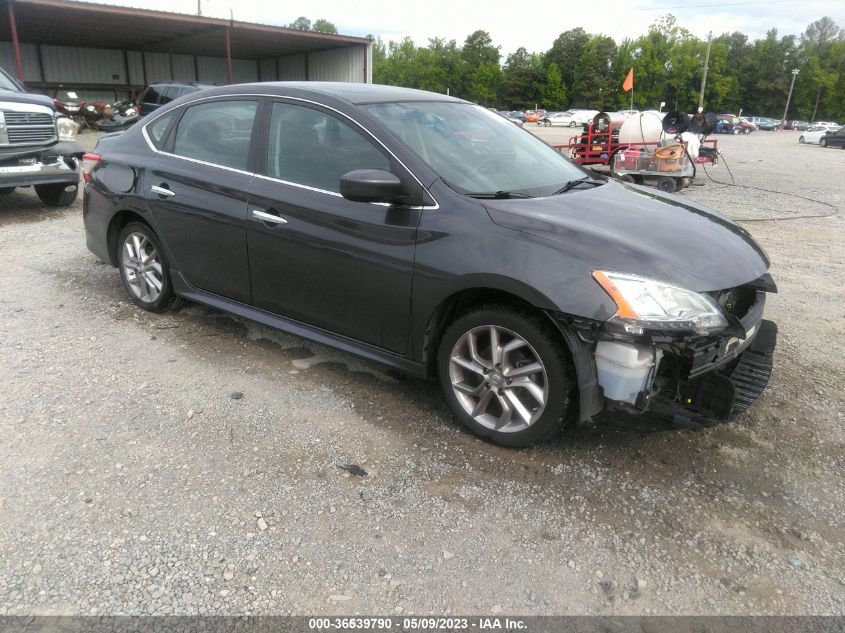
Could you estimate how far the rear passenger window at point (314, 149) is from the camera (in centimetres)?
346

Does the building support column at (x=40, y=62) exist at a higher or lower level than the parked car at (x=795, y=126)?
higher

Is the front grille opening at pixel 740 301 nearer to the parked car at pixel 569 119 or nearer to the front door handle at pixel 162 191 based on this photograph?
the front door handle at pixel 162 191

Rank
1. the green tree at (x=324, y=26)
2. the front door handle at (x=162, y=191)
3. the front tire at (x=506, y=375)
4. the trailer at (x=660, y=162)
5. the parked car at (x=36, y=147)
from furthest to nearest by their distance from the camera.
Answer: the green tree at (x=324, y=26) → the trailer at (x=660, y=162) → the parked car at (x=36, y=147) → the front door handle at (x=162, y=191) → the front tire at (x=506, y=375)

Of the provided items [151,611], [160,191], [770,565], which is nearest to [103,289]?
[160,191]

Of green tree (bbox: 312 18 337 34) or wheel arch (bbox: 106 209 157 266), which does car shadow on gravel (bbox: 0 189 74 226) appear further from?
green tree (bbox: 312 18 337 34)

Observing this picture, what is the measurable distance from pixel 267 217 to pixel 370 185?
906mm

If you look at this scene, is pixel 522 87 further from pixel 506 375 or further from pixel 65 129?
pixel 506 375

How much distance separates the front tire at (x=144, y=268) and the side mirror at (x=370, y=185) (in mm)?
2021

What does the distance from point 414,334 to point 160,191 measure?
226 centimetres

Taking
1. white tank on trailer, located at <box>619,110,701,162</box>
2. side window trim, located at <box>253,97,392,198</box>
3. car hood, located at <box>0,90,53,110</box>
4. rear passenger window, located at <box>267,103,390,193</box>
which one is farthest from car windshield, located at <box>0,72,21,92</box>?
white tank on trailer, located at <box>619,110,701,162</box>

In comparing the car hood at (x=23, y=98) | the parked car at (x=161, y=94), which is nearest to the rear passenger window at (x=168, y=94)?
the parked car at (x=161, y=94)

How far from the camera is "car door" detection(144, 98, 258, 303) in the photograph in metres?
3.95

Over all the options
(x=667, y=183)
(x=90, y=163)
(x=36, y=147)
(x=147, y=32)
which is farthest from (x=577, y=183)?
(x=147, y=32)

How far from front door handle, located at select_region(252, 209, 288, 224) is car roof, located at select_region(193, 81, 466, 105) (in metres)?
0.74
